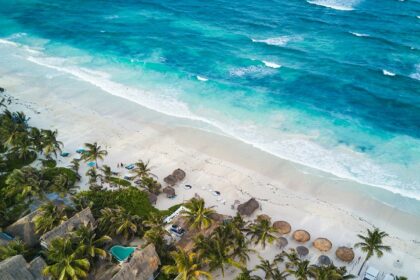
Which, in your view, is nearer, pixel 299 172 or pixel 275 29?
pixel 299 172

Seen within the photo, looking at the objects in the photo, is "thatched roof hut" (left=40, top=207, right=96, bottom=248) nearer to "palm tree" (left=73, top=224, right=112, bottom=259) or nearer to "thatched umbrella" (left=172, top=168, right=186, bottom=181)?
"palm tree" (left=73, top=224, right=112, bottom=259)

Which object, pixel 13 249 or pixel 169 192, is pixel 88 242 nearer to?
pixel 13 249

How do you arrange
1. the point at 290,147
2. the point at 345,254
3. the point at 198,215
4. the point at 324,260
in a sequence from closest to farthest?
the point at 198,215 → the point at 324,260 → the point at 345,254 → the point at 290,147

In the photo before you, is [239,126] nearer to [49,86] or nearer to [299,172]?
[299,172]

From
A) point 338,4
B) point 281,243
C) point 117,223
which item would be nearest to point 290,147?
point 281,243

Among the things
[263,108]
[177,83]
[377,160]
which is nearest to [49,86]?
[177,83]

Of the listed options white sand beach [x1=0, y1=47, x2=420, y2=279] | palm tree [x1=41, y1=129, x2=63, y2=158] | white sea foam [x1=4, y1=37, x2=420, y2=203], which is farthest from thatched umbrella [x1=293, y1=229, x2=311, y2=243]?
palm tree [x1=41, y1=129, x2=63, y2=158]
